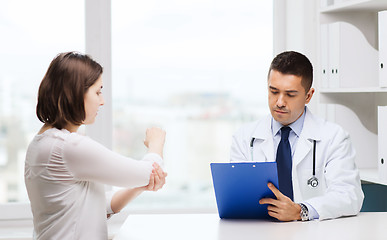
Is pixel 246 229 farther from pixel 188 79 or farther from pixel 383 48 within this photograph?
pixel 188 79

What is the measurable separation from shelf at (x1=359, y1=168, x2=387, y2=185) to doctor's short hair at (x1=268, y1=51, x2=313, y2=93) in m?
0.52

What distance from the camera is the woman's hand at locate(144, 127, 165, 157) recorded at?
1801 millimetres

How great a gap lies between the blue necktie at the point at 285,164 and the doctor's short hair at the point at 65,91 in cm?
92

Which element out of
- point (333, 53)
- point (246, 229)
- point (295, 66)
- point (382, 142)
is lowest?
point (246, 229)

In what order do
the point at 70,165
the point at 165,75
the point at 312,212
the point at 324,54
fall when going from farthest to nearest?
the point at 165,75 → the point at 324,54 → the point at 312,212 → the point at 70,165

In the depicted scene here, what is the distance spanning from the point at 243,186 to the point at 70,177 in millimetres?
549

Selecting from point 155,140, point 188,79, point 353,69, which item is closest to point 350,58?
point 353,69

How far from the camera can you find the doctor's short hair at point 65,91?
64.6 inches

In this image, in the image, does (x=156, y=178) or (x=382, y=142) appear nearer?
(x=156, y=178)

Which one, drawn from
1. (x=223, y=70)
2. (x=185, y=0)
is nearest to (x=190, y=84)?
(x=223, y=70)

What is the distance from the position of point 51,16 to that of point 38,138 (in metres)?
1.39

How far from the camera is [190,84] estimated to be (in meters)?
3.00

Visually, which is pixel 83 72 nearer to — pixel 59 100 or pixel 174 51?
pixel 59 100

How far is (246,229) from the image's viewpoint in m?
1.72
